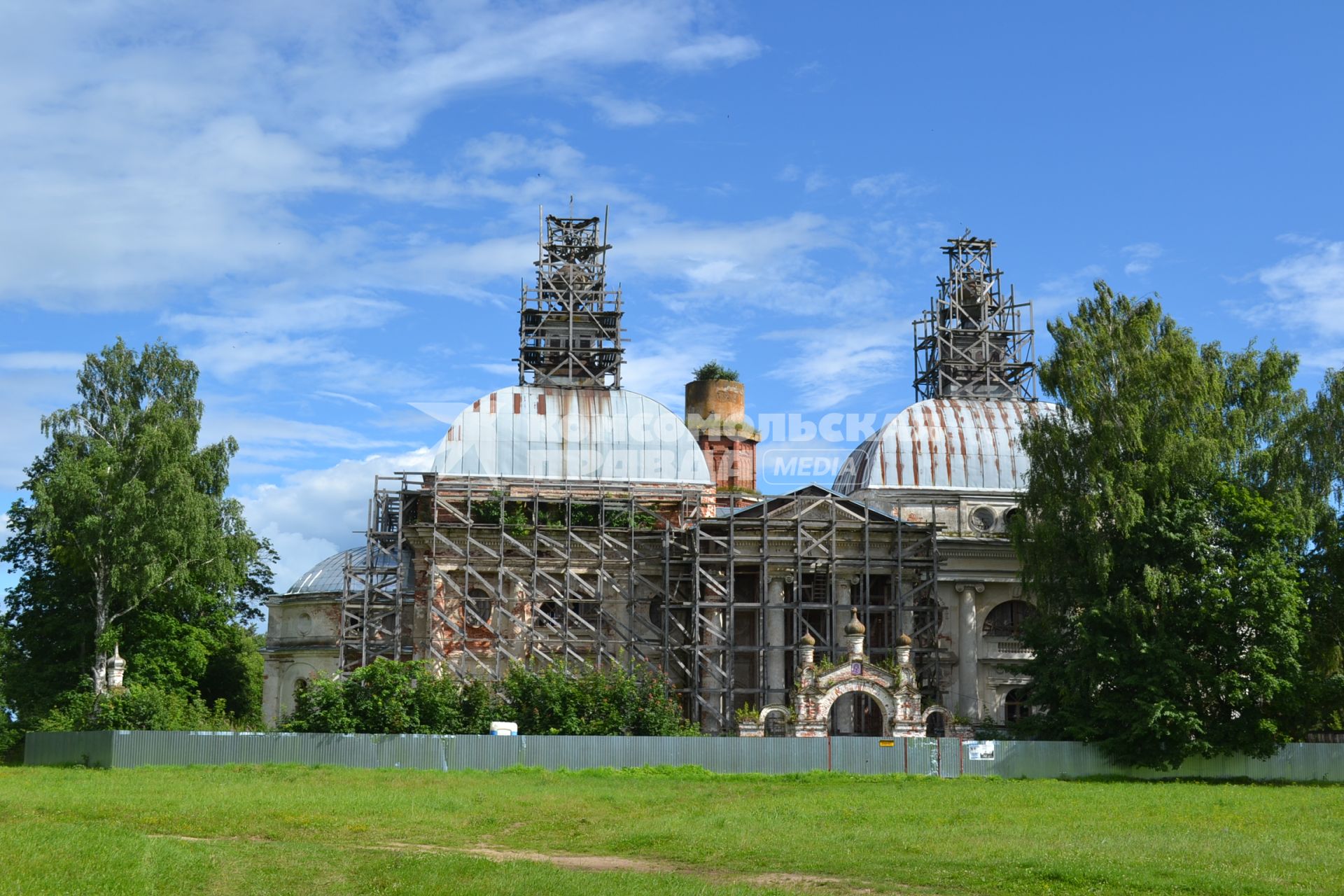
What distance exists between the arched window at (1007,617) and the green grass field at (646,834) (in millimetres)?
14446

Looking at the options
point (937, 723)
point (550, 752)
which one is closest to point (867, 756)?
point (550, 752)

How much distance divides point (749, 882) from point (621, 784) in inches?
609

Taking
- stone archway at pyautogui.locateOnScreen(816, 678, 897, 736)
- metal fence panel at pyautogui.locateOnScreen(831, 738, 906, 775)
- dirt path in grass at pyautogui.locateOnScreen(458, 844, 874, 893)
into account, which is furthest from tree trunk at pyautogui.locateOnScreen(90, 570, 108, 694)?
dirt path in grass at pyautogui.locateOnScreen(458, 844, 874, 893)

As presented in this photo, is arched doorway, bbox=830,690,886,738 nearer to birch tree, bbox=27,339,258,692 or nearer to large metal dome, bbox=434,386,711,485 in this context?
large metal dome, bbox=434,386,711,485

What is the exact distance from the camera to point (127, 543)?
47438 millimetres

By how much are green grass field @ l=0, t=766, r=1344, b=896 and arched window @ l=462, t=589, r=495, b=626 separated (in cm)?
1186

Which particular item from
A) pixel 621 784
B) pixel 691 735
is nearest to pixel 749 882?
pixel 621 784

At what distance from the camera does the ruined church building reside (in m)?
49.9

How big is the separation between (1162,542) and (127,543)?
3110 cm

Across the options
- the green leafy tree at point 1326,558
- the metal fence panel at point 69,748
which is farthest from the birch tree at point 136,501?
the green leafy tree at point 1326,558

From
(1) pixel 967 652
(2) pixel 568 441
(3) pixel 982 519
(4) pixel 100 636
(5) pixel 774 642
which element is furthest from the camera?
(3) pixel 982 519

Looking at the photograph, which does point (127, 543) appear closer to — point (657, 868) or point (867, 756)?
point (867, 756)

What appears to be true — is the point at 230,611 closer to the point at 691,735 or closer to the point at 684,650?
the point at 684,650

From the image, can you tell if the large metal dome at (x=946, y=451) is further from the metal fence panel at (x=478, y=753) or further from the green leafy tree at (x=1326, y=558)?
the metal fence panel at (x=478, y=753)
